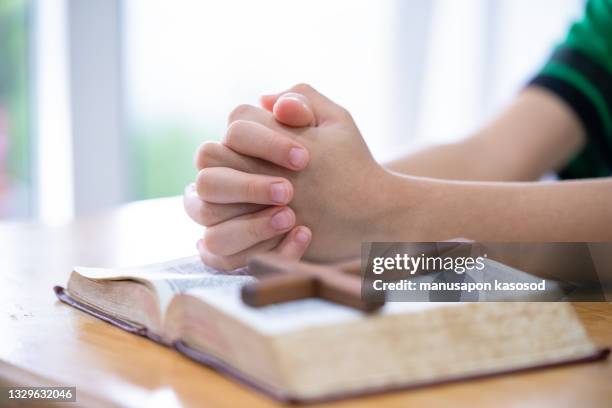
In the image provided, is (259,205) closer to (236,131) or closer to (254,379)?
(236,131)

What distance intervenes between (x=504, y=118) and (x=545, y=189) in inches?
17.2

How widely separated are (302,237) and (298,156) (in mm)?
76

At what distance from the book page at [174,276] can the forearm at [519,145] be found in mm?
474

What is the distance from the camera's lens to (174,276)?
2.00 ft

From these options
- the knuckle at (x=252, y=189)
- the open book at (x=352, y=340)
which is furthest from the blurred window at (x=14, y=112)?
the open book at (x=352, y=340)

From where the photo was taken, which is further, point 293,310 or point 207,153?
point 207,153

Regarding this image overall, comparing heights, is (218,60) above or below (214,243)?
above

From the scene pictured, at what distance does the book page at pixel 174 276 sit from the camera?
1.84 feet

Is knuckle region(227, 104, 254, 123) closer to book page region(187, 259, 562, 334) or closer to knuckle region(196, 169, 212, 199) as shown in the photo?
knuckle region(196, 169, 212, 199)

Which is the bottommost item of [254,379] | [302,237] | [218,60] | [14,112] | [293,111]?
[254,379]

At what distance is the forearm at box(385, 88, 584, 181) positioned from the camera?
1.12 metres

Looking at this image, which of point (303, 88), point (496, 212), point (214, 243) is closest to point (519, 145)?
point (496, 212)

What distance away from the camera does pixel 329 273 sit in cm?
50

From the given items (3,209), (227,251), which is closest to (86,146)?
(3,209)
